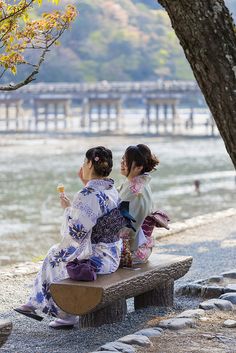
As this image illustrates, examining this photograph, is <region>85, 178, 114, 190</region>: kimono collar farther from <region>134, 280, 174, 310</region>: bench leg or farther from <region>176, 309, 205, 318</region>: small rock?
<region>134, 280, 174, 310</region>: bench leg

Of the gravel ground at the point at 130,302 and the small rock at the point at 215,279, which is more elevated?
the small rock at the point at 215,279

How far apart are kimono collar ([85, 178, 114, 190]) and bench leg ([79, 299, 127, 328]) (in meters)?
0.72

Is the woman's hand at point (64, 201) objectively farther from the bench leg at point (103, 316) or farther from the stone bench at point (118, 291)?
the bench leg at point (103, 316)

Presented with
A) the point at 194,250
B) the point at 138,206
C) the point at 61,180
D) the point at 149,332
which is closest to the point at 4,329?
the point at 149,332

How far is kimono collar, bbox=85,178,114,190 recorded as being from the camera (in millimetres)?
4797

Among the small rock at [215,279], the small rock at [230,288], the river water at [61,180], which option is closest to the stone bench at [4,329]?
the small rock at [230,288]

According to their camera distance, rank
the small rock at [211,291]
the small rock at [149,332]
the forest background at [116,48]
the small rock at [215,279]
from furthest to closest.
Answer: the forest background at [116,48] < the small rock at [215,279] < the small rock at [211,291] < the small rock at [149,332]

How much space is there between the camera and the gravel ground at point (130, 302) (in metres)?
4.76

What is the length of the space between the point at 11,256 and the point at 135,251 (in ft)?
21.1

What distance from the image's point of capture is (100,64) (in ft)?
225

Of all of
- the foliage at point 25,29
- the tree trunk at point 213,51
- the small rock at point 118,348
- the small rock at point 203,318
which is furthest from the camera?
the foliage at point 25,29

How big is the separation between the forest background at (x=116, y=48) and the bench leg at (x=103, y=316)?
60.3 metres

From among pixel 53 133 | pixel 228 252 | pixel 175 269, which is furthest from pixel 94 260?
pixel 53 133

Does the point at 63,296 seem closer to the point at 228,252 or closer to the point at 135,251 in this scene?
the point at 135,251
